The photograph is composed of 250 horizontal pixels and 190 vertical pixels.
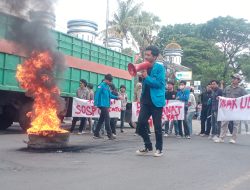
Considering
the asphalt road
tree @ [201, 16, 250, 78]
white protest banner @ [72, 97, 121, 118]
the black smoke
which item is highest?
tree @ [201, 16, 250, 78]

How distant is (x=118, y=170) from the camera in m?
5.76

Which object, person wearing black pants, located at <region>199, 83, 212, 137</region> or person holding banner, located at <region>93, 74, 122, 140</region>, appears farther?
person wearing black pants, located at <region>199, 83, 212, 137</region>

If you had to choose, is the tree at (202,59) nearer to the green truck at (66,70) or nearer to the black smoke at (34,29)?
the green truck at (66,70)

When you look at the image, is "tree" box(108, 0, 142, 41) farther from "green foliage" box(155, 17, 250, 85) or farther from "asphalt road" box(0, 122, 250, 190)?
"asphalt road" box(0, 122, 250, 190)

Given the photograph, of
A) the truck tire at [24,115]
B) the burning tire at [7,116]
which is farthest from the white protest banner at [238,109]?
the burning tire at [7,116]

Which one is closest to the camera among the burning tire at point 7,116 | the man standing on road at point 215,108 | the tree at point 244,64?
the man standing on road at point 215,108

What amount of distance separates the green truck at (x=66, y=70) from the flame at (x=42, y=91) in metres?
0.89

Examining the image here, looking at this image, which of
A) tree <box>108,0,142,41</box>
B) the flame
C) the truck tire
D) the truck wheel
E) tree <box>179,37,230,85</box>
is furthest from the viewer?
tree <box>179,37,230,85</box>

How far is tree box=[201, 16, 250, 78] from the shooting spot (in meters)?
50.2

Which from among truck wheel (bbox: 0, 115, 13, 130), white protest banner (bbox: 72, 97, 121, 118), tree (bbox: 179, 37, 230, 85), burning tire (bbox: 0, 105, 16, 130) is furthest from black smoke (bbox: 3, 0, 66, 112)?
tree (bbox: 179, 37, 230, 85)

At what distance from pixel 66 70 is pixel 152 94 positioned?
6.15 m

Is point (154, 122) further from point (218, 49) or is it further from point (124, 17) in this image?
point (218, 49)

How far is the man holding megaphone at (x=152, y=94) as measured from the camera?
732 centimetres

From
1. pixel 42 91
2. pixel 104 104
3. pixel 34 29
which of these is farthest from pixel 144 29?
pixel 42 91
